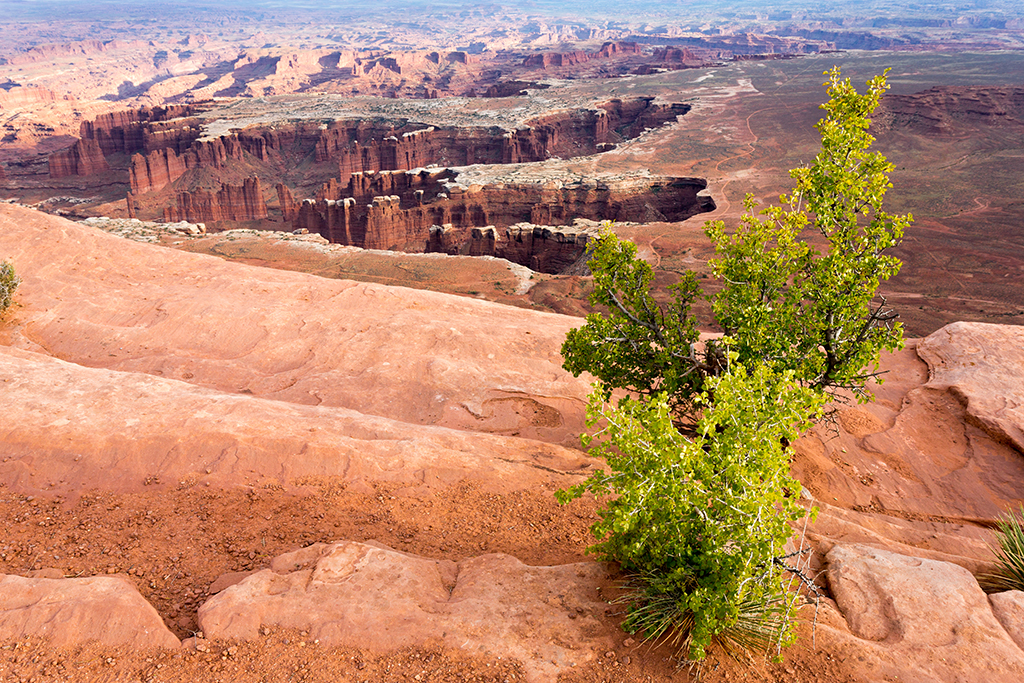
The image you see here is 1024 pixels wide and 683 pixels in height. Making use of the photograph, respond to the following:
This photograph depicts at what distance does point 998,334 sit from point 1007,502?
7.01 metres

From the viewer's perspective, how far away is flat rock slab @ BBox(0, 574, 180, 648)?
16.2ft

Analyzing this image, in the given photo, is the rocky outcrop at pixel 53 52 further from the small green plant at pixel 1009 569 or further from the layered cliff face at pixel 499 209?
the small green plant at pixel 1009 569

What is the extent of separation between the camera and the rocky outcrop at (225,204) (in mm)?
58094

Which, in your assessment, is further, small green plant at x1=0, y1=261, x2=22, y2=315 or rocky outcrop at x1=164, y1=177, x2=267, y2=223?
rocky outcrop at x1=164, y1=177, x2=267, y2=223

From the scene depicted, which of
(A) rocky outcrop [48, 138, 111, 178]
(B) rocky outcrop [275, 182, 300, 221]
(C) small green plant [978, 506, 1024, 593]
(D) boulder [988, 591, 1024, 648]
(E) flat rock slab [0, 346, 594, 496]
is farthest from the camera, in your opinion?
(A) rocky outcrop [48, 138, 111, 178]

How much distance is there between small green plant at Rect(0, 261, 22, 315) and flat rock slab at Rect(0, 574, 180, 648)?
456 inches

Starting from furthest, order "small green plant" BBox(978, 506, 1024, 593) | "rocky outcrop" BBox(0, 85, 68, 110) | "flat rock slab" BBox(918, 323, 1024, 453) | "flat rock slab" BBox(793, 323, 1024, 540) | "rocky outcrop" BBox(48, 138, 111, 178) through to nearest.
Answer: "rocky outcrop" BBox(0, 85, 68, 110) < "rocky outcrop" BBox(48, 138, 111, 178) < "flat rock slab" BBox(918, 323, 1024, 453) < "flat rock slab" BBox(793, 323, 1024, 540) < "small green plant" BBox(978, 506, 1024, 593)


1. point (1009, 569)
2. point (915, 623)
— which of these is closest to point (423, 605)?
point (915, 623)

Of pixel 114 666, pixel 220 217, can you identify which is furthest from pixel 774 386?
pixel 220 217

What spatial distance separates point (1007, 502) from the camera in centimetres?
1070

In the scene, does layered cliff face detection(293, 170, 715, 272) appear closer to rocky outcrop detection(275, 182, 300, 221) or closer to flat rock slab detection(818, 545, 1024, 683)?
rocky outcrop detection(275, 182, 300, 221)

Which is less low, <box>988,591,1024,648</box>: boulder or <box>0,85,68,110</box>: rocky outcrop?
<box>0,85,68,110</box>: rocky outcrop

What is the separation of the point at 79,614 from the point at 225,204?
6235cm

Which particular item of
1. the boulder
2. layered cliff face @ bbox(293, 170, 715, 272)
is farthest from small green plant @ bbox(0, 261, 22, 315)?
layered cliff face @ bbox(293, 170, 715, 272)
